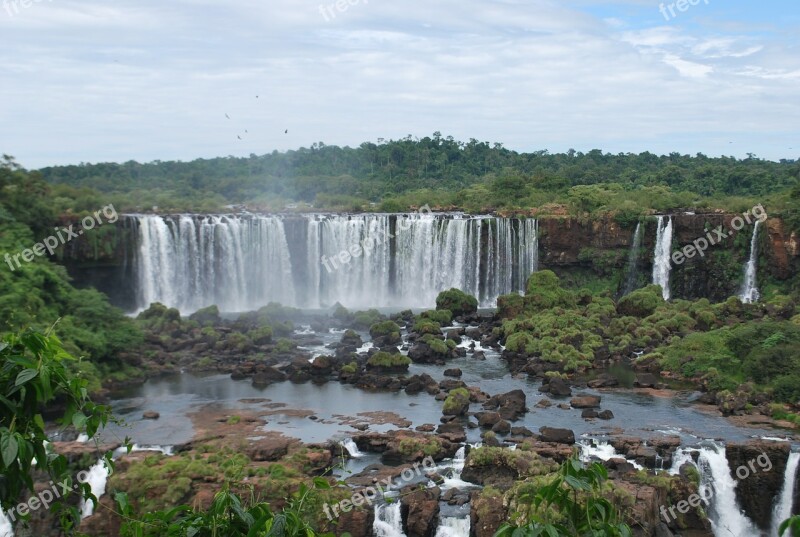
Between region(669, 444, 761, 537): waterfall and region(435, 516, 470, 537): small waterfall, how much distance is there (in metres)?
4.53

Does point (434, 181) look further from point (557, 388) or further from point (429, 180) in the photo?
point (557, 388)

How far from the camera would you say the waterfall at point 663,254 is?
1342 inches

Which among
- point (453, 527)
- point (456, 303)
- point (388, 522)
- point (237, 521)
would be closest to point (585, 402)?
point (453, 527)

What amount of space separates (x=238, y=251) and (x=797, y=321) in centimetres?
2211

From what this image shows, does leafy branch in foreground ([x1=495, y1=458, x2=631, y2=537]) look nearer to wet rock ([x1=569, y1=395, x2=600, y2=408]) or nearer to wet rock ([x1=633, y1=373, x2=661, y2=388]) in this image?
wet rock ([x1=569, y1=395, x2=600, y2=408])

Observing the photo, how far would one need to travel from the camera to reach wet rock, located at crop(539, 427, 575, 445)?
17.0 metres

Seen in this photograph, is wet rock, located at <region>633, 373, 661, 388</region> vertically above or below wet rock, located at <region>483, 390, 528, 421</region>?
below

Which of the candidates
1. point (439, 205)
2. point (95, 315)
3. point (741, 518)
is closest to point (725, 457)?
point (741, 518)

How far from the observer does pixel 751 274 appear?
3250cm

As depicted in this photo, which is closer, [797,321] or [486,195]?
[797,321]

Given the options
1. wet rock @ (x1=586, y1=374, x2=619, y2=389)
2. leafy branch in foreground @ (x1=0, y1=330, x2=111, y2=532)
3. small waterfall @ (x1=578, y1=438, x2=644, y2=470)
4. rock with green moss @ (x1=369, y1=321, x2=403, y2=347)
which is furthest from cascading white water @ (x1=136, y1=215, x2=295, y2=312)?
leafy branch in foreground @ (x1=0, y1=330, x2=111, y2=532)

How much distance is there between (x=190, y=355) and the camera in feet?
85.8

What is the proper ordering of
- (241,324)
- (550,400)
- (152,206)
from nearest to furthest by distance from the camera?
1. (550,400)
2. (241,324)
3. (152,206)

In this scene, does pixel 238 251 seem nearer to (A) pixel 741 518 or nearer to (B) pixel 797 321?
(B) pixel 797 321
